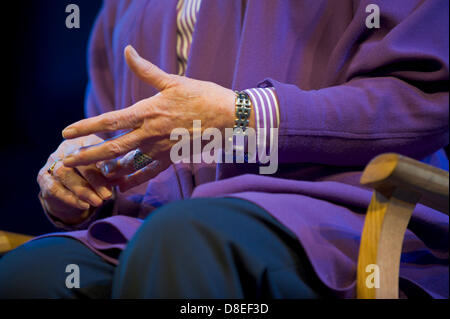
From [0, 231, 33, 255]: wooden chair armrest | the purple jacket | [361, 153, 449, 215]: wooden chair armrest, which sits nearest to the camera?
[361, 153, 449, 215]: wooden chair armrest

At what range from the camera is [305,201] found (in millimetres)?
645

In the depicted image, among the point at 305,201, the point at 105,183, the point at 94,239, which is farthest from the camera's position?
the point at 105,183

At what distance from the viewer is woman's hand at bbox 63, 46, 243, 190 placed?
745mm

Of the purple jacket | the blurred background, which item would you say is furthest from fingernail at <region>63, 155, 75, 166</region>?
the blurred background

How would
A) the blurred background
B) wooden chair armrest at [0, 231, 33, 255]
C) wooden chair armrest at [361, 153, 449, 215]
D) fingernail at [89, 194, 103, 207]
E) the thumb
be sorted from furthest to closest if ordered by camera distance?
the blurred background < wooden chair armrest at [0, 231, 33, 255] < fingernail at [89, 194, 103, 207] < the thumb < wooden chair armrest at [361, 153, 449, 215]

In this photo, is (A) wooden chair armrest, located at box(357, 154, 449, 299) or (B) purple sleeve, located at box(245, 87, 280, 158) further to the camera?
(B) purple sleeve, located at box(245, 87, 280, 158)

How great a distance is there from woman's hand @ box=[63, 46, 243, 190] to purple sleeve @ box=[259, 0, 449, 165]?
89 millimetres

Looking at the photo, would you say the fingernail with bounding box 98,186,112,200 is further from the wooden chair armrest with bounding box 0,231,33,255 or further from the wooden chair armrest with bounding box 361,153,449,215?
the wooden chair armrest with bounding box 361,153,449,215

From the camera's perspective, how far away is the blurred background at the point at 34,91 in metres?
1.52

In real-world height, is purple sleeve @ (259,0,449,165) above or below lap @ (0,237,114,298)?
above

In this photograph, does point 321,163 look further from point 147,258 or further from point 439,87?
point 147,258

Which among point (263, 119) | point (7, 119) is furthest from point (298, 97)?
point (7, 119)

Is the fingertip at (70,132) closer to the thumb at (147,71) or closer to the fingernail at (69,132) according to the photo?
the fingernail at (69,132)
